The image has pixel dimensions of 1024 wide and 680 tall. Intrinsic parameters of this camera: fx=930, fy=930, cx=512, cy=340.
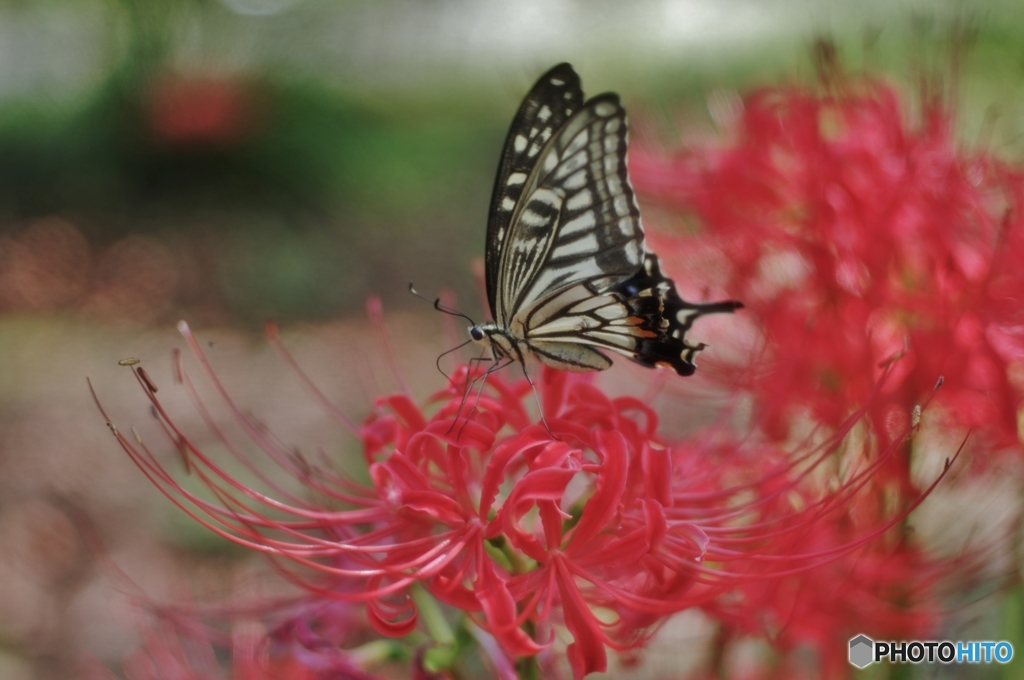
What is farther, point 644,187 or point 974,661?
point 644,187

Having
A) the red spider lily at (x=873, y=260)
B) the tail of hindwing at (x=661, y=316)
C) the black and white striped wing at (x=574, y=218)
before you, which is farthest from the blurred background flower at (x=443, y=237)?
the black and white striped wing at (x=574, y=218)

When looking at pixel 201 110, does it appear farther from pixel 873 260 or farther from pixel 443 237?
pixel 873 260

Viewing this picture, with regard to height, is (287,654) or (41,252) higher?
(41,252)

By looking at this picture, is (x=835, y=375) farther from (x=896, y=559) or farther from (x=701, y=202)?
(x=701, y=202)

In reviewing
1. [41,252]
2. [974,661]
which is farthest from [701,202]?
[41,252]

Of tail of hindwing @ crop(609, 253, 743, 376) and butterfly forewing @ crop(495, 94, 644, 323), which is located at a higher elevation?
butterfly forewing @ crop(495, 94, 644, 323)

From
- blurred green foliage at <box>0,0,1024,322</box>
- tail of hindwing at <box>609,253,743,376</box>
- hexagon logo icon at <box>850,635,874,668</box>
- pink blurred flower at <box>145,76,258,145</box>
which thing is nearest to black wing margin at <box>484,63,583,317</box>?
tail of hindwing at <box>609,253,743,376</box>

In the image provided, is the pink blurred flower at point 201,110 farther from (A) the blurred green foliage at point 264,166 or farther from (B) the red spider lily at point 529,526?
(B) the red spider lily at point 529,526

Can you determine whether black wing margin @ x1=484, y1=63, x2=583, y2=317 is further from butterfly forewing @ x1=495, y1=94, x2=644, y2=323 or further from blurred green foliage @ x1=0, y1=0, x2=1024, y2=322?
blurred green foliage @ x1=0, y1=0, x2=1024, y2=322
